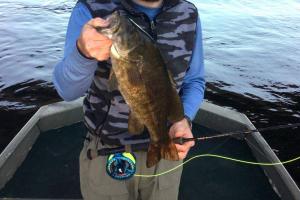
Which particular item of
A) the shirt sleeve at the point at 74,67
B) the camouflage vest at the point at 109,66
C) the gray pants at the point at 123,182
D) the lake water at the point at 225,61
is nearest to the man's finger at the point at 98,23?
the shirt sleeve at the point at 74,67

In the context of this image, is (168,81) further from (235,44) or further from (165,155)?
(235,44)

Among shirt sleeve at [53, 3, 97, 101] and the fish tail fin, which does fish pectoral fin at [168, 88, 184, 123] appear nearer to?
the fish tail fin

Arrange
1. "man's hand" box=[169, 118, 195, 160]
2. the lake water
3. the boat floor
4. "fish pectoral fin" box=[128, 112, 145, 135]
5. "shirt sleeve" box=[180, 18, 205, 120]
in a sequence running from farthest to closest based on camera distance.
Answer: the lake water
the boat floor
"shirt sleeve" box=[180, 18, 205, 120]
"man's hand" box=[169, 118, 195, 160]
"fish pectoral fin" box=[128, 112, 145, 135]

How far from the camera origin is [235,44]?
42.2ft

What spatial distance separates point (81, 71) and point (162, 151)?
2.37 feet

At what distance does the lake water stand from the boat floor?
1.60 metres

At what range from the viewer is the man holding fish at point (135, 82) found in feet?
6.84

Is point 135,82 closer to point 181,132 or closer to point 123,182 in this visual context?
point 181,132

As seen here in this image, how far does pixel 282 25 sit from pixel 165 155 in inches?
583

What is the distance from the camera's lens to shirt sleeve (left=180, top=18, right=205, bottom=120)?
2.91m

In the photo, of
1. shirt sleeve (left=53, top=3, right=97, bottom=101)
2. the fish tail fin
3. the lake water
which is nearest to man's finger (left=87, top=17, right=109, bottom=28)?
shirt sleeve (left=53, top=3, right=97, bottom=101)

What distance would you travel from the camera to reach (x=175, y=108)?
2.49 m

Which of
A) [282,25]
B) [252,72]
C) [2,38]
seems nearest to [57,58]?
[2,38]

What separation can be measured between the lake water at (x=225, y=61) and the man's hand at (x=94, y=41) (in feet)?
16.9
